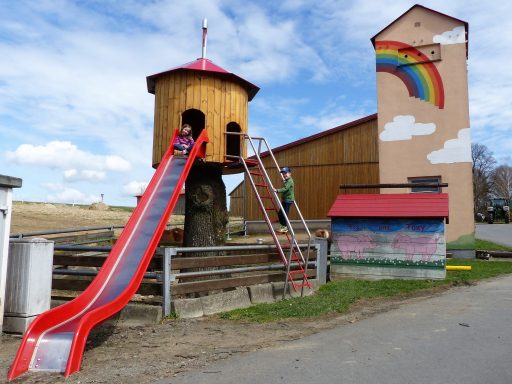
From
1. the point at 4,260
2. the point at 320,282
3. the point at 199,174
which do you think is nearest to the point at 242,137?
the point at 199,174

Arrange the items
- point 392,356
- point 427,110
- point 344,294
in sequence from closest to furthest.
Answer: point 392,356, point 344,294, point 427,110

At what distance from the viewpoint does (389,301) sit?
9344mm

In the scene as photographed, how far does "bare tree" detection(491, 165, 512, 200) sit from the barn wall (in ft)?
223

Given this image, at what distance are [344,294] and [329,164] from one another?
48.9ft

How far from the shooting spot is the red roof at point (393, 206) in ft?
40.7

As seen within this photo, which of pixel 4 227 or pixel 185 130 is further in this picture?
pixel 185 130

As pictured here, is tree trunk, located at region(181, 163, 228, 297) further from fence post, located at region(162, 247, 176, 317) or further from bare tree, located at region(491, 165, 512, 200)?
bare tree, located at region(491, 165, 512, 200)

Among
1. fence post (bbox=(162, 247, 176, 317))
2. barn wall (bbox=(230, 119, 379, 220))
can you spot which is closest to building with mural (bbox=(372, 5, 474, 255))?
barn wall (bbox=(230, 119, 379, 220))

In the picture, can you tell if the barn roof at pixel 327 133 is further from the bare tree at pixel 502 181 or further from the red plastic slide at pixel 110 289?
the bare tree at pixel 502 181

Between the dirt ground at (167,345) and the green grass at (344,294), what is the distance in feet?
1.09

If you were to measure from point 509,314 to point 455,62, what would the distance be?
1286cm

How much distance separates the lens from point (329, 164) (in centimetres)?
2405

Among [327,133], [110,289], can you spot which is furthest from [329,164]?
[110,289]

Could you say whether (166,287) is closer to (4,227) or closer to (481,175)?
(4,227)
